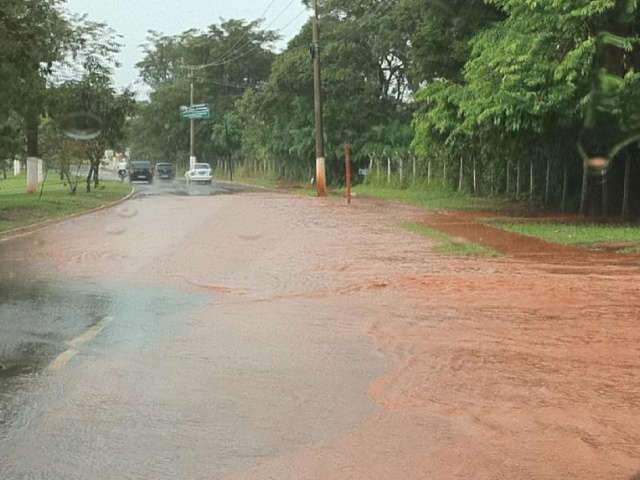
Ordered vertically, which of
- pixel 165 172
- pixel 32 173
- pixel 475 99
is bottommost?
pixel 165 172

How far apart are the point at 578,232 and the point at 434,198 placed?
16.8m

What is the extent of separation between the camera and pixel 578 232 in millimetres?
18984

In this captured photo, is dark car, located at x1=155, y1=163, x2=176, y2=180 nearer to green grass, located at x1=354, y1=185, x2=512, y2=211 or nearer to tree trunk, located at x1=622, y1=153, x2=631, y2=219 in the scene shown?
green grass, located at x1=354, y1=185, x2=512, y2=211

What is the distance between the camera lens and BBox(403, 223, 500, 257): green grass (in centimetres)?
1554

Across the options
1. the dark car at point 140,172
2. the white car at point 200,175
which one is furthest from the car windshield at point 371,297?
the dark car at point 140,172

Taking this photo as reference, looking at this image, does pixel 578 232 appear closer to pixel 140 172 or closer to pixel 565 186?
pixel 565 186

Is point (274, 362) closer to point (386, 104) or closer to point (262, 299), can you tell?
point (262, 299)

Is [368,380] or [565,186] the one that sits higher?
[565,186]

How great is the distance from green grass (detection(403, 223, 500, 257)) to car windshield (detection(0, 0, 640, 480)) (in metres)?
0.11

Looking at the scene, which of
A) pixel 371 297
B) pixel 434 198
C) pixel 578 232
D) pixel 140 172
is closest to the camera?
pixel 371 297

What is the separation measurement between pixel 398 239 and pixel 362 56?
3061 cm

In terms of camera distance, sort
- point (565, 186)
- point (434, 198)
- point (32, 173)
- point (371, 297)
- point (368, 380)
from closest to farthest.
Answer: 1. point (368, 380)
2. point (371, 297)
3. point (565, 186)
4. point (434, 198)
5. point (32, 173)

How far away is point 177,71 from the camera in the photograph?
317 feet

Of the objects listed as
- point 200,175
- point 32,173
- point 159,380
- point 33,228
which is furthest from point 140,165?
point 159,380
